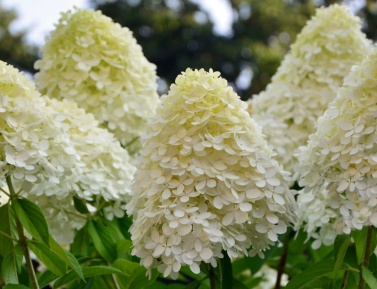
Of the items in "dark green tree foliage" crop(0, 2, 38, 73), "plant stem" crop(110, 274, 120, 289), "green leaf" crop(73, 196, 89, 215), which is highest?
"dark green tree foliage" crop(0, 2, 38, 73)

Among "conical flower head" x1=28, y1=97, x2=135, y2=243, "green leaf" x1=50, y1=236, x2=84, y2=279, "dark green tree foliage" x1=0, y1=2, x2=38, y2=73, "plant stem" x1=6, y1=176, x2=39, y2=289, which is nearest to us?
"green leaf" x1=50, y1=236, x2=84, y2=279

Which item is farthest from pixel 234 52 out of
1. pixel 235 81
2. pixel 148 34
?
pixel 148 34

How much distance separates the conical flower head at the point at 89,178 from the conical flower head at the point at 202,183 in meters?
0.55

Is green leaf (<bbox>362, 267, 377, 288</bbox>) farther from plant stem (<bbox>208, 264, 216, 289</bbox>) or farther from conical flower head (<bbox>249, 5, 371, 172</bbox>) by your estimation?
conical flower head (<bbox>249, 5, 371, 172</bbox>)

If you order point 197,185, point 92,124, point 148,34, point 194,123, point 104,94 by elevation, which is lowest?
point 197,185

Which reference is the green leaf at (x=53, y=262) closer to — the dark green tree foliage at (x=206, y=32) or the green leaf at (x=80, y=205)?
the green leaf at (x=80, y=205)

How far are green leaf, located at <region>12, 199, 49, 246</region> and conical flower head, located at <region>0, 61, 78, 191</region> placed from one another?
6 cm

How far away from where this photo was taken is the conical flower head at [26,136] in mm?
1943

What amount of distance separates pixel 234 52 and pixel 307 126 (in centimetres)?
2016

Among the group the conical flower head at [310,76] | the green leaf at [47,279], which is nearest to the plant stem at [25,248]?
the green leaf at [47,279]

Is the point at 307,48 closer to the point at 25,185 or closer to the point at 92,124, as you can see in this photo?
the point at 92,124

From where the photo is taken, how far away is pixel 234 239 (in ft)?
6.07

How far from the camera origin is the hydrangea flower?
2.86m

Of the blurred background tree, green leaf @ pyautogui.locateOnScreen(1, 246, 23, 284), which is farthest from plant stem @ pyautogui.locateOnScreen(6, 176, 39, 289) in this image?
the blurred background tree
